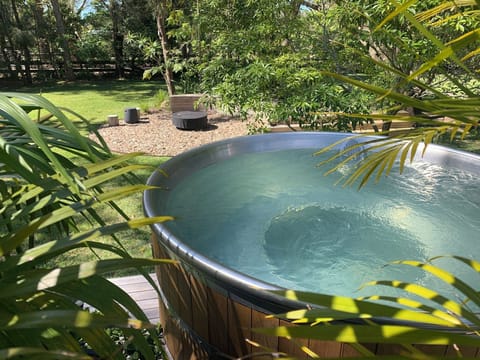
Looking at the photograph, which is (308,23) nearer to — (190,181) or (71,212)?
(190,181)

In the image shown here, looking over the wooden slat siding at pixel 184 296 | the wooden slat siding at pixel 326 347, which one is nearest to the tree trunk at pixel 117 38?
the wooden slat siding at pixel 184 296

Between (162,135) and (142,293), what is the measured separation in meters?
5.62

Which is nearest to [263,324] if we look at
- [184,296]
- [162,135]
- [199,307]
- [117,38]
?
[199,307]

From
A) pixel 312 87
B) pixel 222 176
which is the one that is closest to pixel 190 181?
pixel 222 176

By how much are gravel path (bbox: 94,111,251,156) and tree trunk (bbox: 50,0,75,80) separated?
30.7 feet

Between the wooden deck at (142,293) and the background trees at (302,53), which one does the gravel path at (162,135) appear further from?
the wooden deck at (142,293)

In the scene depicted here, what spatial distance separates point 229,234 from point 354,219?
1.41 m

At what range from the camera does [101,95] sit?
14000mm

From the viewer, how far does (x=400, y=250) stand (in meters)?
3.40

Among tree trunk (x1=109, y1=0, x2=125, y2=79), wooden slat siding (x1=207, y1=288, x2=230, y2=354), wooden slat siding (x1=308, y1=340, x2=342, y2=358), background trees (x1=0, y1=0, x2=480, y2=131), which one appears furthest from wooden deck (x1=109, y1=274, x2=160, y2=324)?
tree trunk (x1=109, y1=0, x2=125, y2=79)

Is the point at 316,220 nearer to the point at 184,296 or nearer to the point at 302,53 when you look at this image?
the point at 184,296

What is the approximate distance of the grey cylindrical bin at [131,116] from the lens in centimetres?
923

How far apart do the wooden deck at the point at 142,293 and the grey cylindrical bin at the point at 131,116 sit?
261 inches

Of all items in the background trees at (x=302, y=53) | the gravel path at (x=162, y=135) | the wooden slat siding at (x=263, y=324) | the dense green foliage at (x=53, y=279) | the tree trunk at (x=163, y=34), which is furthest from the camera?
the tree trunk at (x=163, y=34)
